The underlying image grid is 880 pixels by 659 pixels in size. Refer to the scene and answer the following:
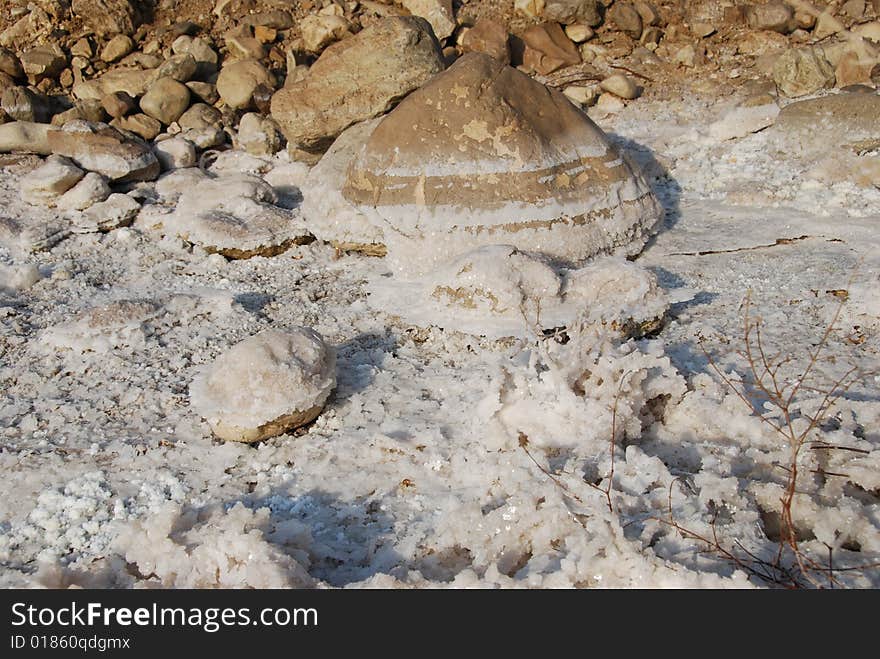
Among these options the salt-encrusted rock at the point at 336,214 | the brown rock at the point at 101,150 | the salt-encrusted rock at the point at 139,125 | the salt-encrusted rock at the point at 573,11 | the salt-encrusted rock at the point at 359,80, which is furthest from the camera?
the salt-encrusted rock at the point at 573,11

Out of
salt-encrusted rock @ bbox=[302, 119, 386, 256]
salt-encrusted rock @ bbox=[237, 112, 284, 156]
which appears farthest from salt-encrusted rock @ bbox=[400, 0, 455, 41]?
salt-encrusted rock @ bbox=[302, 119, 386, 256]

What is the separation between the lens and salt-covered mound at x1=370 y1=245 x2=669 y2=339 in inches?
125

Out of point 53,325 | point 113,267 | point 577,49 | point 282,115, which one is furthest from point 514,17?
point 53,325

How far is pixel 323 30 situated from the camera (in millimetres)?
5930

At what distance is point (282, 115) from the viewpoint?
4.89 metres

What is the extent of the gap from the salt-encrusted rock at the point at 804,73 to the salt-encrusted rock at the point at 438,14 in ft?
8.94

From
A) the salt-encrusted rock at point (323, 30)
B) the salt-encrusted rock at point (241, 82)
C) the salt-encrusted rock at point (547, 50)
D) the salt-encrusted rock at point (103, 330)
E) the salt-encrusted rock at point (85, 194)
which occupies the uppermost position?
the salt-encrusted rock at point (323, 30)

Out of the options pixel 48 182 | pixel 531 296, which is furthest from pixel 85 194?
pixel 531 296

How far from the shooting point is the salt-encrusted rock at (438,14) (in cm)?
624

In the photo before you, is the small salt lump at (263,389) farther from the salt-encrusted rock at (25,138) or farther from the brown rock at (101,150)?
the salt-encrusted rock at (25,138)

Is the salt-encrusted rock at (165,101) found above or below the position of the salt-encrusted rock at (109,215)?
above

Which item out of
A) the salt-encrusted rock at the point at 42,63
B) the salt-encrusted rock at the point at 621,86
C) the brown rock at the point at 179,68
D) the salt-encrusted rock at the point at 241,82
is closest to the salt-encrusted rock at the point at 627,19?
the salt-encrusted rock at the point at 621,86

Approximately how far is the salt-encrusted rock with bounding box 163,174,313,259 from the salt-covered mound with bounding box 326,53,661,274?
0.54m

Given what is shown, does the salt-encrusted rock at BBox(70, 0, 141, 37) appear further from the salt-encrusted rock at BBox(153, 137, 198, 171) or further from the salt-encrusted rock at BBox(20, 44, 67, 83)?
the salt-encrusted rock at BBox(153, 137, 198, 171)
